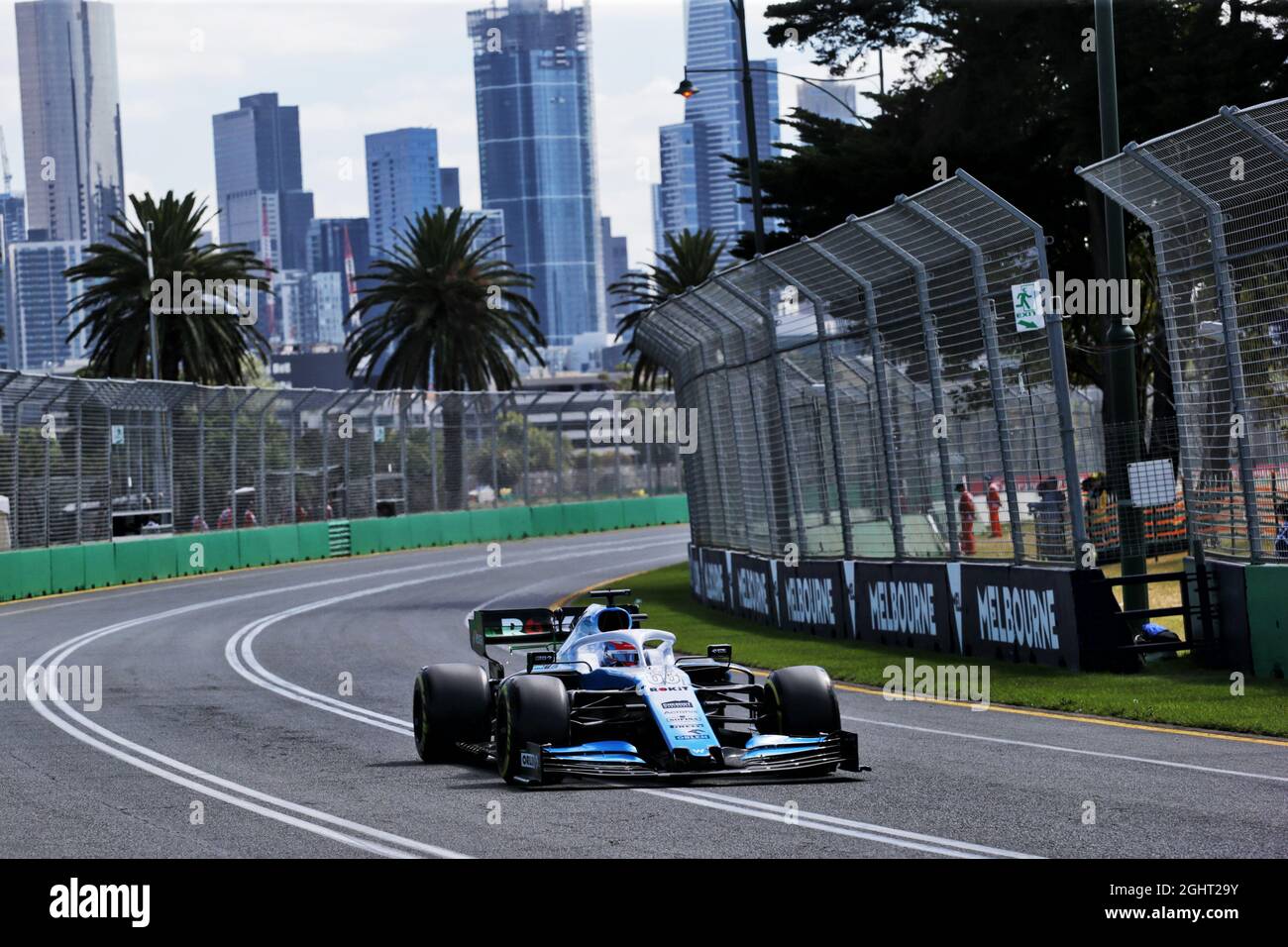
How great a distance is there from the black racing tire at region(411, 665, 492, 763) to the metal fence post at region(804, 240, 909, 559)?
7473 millimetres

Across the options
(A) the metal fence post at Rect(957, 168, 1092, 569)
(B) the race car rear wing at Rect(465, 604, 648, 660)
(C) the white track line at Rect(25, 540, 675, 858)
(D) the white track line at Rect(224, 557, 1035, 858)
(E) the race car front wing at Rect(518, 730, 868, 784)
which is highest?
(A) the metal fence post at Rect(957, 168, 1092, 569)

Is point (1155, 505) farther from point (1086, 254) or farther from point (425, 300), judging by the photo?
point (425, 300)

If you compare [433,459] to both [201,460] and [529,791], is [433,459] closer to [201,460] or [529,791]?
[201,460]

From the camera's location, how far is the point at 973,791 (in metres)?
10.3

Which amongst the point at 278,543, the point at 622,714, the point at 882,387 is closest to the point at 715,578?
the point at 882,387

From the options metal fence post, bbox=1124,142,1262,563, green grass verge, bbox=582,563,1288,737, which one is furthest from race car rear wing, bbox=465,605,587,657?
metal fence post, bbox=1124,142,1262,563

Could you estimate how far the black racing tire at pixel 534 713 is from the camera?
36.0ft

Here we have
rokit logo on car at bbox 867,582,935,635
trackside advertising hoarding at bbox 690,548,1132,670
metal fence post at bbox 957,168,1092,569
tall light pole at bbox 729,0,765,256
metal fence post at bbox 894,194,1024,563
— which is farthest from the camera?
tall light pole at bbox 729,0,765,256

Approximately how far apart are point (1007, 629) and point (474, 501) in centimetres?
3683

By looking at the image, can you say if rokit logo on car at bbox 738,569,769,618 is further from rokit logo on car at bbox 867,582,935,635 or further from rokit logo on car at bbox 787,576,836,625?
rokit logo on car at bbox 867,582,935,635

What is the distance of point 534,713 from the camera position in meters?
11.0

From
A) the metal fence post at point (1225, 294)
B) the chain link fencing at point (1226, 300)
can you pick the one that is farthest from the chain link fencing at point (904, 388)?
the metal fence post at point (1225, 294)
